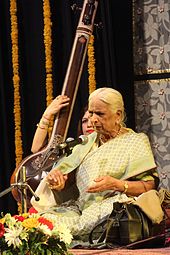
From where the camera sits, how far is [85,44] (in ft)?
13.0

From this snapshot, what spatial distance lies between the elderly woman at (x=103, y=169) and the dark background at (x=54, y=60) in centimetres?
112

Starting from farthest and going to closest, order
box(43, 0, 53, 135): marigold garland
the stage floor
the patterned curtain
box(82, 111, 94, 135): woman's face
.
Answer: box(43, 0, 53, 135): marigold garland, the patterned curtain, box(82, 111, 94, 135): woman's face, the stage floor

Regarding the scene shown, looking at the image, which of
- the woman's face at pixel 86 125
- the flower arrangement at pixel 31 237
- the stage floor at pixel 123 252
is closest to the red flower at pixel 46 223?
the flower arrangement at pixel 31 237

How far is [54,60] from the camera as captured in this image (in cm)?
461

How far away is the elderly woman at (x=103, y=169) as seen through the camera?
3158mm

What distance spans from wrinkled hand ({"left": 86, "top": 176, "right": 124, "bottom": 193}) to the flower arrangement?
769 millimetres

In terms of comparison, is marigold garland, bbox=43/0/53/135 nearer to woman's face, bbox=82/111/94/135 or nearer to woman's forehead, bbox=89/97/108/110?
woman's face, bbox=82/111/94/135

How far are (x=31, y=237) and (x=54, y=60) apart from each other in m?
2.53

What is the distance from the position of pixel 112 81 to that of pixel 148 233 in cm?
158

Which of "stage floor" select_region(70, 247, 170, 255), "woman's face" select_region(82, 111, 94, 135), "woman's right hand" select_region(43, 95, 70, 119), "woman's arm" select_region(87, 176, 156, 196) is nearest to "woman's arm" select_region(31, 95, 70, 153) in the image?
"woman's right hand" select_region(43, 95, 70, 119)

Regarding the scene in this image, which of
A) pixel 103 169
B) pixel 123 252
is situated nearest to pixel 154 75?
pixel 103 169

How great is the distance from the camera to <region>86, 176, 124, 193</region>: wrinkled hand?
119 inches

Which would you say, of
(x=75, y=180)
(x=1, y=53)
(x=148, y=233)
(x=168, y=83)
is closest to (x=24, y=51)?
(x=1, y=53)

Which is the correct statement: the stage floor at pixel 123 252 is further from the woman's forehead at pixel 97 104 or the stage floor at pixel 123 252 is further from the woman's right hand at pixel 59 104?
the woman's right hand at pixel 59 104
